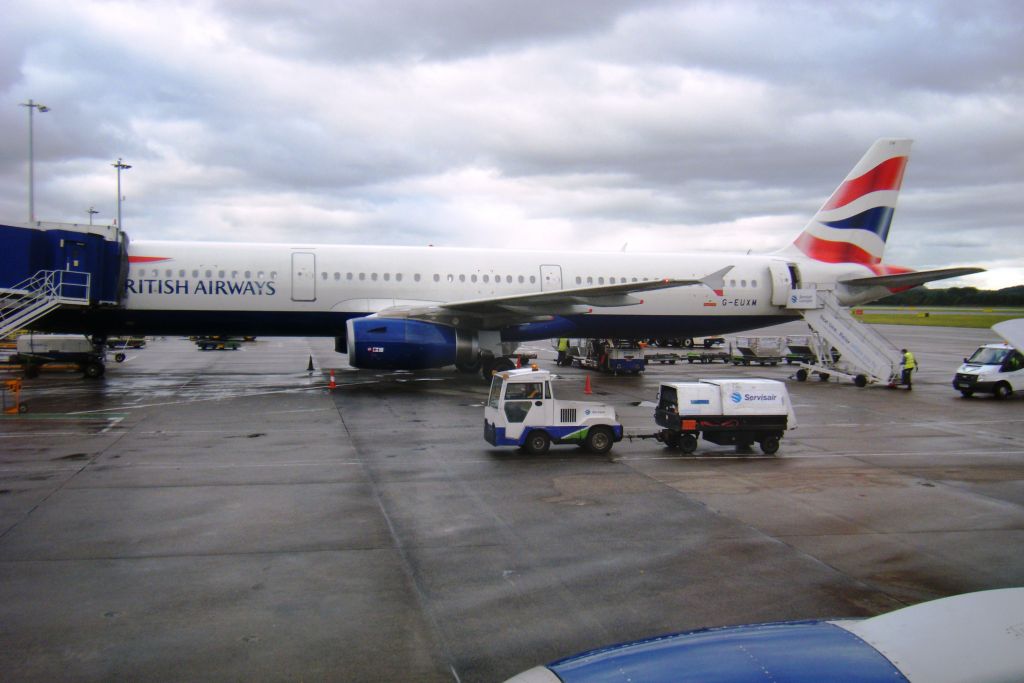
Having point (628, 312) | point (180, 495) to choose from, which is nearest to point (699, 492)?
point (180, 495)

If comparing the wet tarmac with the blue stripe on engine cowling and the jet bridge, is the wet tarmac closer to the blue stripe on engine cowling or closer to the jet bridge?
the blue stripe on engine cowling

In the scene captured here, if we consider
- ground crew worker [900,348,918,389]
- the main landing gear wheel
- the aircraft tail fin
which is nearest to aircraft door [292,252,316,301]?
the main landing gear wheel

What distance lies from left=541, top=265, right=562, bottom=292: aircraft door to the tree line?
166 ft

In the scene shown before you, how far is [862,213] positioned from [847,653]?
32.8 meters

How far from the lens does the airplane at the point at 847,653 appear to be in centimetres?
333

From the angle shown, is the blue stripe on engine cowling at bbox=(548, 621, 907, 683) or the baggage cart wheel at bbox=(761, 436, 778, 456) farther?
the baggage cart wheel at bbox=(761, 436, 778, 456)

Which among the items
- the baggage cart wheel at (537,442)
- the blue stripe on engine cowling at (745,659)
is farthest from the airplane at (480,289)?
the blue stripe on engine cowling at (745,659)

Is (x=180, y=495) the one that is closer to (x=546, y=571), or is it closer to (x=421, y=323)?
(x=546, y=571)

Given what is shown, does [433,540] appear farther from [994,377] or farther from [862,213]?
[862,213]

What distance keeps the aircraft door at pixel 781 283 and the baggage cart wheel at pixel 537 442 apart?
772 inches

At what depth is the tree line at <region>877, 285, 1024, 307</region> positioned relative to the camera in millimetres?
68806

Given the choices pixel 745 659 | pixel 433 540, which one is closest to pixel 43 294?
pixel 433 540

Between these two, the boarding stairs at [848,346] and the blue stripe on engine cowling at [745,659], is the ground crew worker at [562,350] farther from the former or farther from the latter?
the blue stripe on engine cowling at [745,659]

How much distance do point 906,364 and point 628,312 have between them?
33.9 feet
